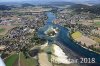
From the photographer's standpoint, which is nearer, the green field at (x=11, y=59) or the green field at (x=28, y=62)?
the green field at (x=28, y=62)

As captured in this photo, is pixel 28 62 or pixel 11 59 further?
pixel 11 59

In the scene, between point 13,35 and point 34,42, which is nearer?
point 34,42

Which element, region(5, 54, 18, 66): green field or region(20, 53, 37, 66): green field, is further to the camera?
region(5, 54, 18, 66): green field

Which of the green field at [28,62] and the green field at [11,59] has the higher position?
the green field at [28,62]

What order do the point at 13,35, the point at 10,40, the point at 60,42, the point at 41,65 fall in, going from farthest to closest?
the point at 13,35 → the point at 10,40 → the point at 60,42 → the point at 41,65

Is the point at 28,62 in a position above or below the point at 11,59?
above

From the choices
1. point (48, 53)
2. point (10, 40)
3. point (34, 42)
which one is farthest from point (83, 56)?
point (10, 40)

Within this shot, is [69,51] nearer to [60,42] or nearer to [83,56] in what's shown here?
[83,56]

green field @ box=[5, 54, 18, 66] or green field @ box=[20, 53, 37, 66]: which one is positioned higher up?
green field @ box=[20, 53, 37, 66]

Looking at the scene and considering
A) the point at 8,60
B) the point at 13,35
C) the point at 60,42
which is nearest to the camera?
the point at 8,60
